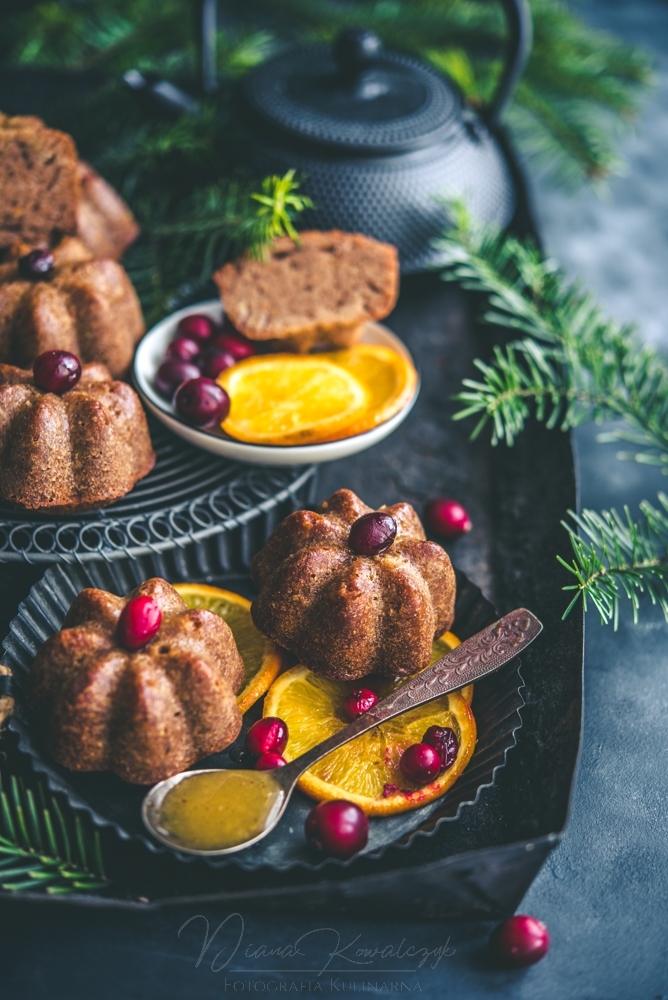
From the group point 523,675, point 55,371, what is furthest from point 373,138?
point 523,675

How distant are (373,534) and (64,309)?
4.84 ft

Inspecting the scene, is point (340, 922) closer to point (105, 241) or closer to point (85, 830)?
point (85, 830)

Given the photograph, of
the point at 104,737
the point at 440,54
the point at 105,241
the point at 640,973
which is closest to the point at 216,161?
the point at 105,241

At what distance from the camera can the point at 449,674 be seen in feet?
8.27

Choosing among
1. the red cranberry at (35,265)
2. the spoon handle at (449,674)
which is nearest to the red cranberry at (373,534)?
the spoon handle at (449,674)

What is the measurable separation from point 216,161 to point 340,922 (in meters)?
3.33

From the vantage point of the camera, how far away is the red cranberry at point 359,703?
2527 mm

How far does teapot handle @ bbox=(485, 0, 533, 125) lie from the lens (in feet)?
12.9

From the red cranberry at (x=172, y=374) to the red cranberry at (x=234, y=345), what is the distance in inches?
8.0

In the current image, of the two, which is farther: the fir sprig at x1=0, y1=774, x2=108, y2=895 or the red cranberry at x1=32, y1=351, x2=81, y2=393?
the red cranberry at x1=32, y1=351, x2=81, y2=393

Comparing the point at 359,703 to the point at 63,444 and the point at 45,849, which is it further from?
the point at 63,444

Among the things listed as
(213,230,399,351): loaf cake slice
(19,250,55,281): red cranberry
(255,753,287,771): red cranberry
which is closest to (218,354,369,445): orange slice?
(213,230,399,351): loaf cake slice

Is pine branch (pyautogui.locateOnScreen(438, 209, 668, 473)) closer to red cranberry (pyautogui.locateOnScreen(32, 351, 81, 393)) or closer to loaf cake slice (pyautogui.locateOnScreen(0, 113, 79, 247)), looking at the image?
red cranberry (pyautogui.locateOnScreen(32, 351, 81, 393))

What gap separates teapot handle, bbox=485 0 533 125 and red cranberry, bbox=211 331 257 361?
6.11 feet
